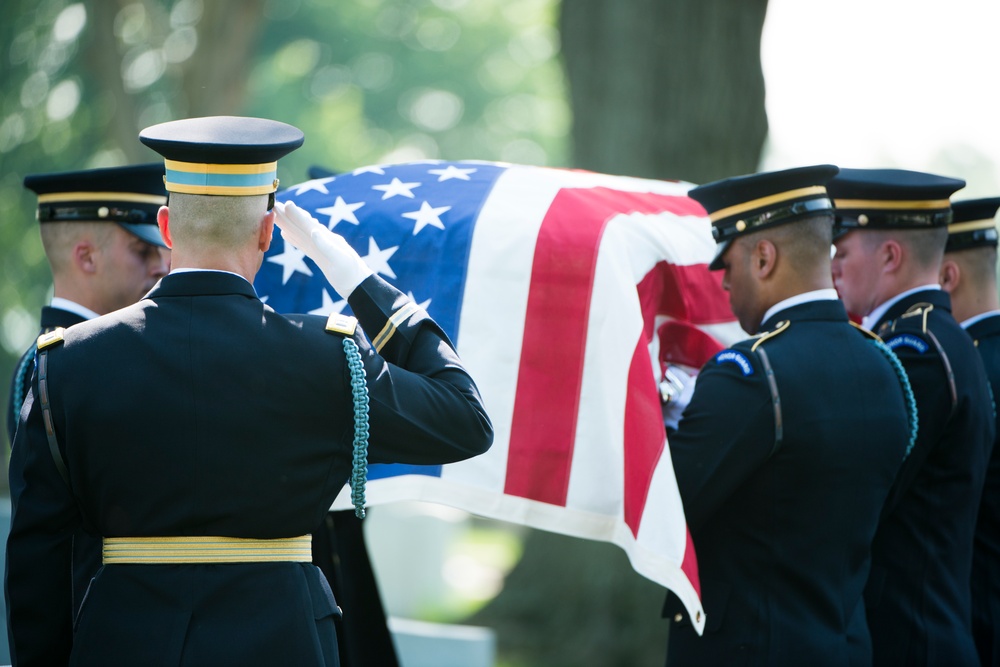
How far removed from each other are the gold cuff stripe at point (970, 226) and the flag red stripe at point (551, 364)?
4.64 ft

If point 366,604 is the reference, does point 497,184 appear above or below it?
above

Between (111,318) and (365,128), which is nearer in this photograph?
(111,318)

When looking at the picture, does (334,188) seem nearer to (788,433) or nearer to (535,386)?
(535,386)

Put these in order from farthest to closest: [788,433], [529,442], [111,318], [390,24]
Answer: [390,24]
[529,442]
[788,433]
[111,318]

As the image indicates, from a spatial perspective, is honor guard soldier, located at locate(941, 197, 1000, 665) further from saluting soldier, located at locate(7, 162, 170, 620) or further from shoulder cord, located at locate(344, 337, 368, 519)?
saluting soldier, located at locate(7, 162, 170, 620)

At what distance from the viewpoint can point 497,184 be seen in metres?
3.26

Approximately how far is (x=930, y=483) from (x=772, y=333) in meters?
0.74

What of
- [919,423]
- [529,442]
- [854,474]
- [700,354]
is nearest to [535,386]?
[529,442]

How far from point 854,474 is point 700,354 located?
2.17ft

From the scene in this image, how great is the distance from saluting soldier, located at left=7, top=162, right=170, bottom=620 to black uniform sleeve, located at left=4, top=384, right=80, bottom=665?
3.35ft

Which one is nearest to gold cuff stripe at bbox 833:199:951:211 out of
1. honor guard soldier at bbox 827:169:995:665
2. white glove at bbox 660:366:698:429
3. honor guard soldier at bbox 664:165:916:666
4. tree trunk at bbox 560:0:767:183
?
honor guard soldier at bbox 827:169:995:665

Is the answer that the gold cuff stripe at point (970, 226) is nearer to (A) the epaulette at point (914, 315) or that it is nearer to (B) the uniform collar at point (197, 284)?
(A) the epaulette at point (914, 315)

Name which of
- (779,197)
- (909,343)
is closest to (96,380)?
(779,197)

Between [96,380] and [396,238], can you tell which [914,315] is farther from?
[96,380]
